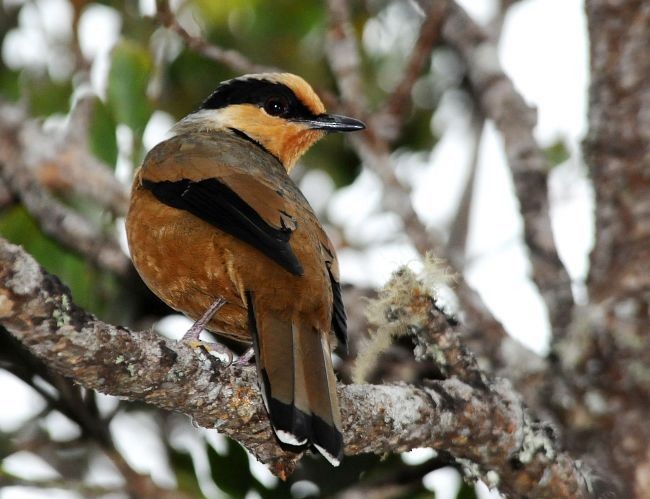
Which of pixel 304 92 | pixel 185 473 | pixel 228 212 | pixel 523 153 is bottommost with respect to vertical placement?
pixel 185 473

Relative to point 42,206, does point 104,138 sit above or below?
above

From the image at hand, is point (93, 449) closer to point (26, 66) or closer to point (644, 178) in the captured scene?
point (26, 66)

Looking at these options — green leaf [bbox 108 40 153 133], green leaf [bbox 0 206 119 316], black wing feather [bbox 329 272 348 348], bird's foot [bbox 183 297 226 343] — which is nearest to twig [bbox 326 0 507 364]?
green leaf [bbox 108 40 153 133]

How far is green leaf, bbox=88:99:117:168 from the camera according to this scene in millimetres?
5230

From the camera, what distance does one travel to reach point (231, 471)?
485 cm

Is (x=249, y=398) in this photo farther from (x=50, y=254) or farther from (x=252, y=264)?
(x=50, y=254)

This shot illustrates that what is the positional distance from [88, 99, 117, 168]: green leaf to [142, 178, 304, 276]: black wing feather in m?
1.19

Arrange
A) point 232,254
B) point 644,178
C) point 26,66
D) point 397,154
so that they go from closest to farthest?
point 232,254
point 644,178
point 26,66
point 397,154

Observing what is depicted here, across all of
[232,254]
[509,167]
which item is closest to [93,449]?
[232,254]

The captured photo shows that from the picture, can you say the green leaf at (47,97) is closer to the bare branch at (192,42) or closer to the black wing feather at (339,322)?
the bare branch at (192,42)

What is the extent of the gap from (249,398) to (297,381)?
6.4 inches

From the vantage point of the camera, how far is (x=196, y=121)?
5.33 m

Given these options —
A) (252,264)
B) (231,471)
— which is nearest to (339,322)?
(252,264)

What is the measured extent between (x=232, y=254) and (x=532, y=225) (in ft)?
5.93
